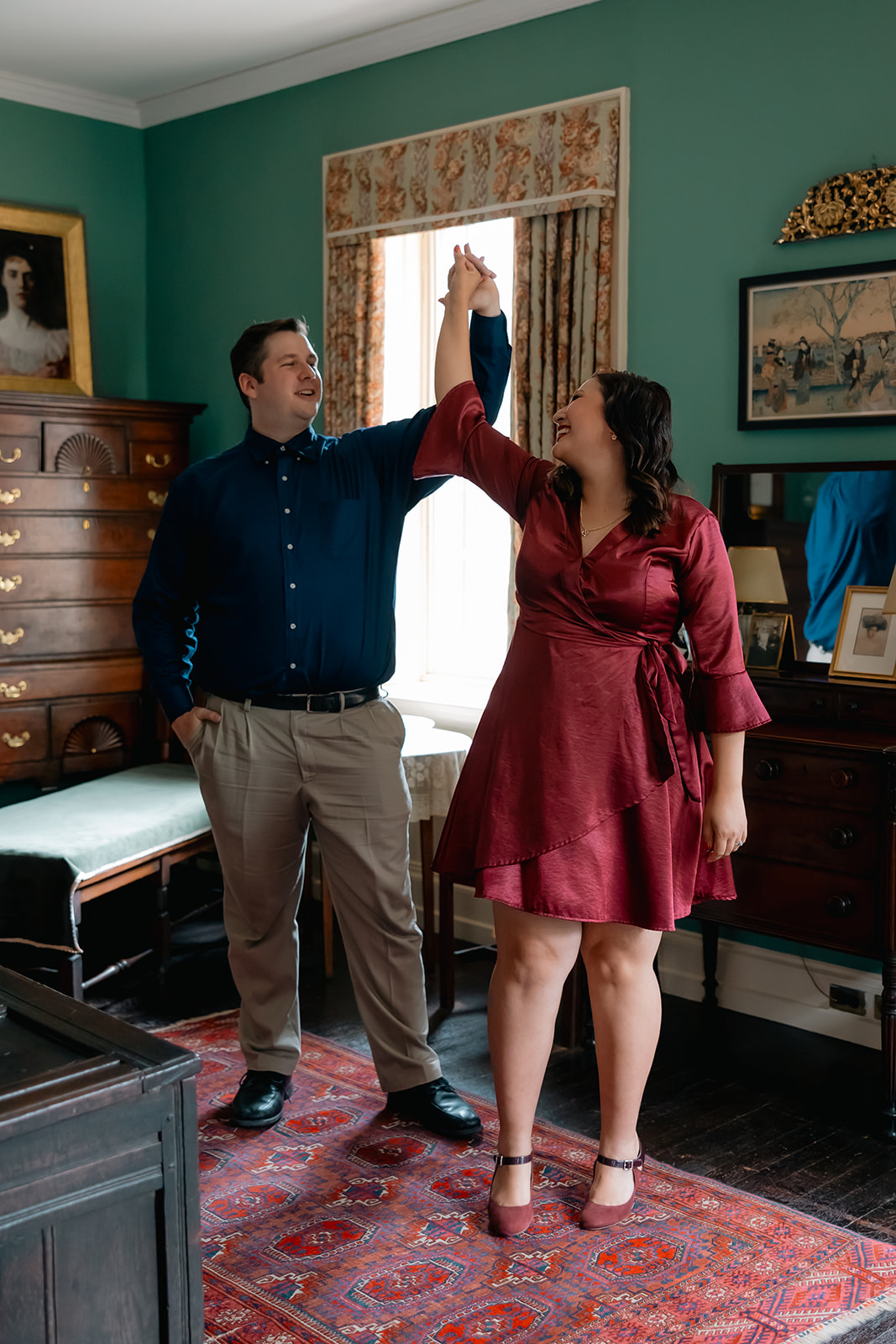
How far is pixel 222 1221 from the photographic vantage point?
105 inches

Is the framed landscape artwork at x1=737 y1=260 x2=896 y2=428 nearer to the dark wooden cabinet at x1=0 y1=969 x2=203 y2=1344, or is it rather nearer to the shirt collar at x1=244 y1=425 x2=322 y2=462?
the shirt collar at x1=244 y1=425 x2=322 y2=462

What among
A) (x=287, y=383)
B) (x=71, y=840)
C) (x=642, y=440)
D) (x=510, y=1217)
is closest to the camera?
(x=642, y=440)

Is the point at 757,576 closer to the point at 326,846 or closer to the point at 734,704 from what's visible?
the point at 734,704

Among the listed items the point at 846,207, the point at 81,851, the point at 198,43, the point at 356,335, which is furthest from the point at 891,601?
the point at 198,43

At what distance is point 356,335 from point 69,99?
178cm

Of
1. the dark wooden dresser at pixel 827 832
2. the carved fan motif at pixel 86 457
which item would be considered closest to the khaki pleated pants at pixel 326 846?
the dark wooden dresser at pixel 827 832

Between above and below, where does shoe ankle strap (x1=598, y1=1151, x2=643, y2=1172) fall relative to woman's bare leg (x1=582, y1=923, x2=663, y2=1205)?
below

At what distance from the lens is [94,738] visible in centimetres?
514

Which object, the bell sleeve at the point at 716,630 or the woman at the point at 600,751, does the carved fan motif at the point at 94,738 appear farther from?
the bell sleeve at the point at 716,630

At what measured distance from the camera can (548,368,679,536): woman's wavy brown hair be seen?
2453 millimetres

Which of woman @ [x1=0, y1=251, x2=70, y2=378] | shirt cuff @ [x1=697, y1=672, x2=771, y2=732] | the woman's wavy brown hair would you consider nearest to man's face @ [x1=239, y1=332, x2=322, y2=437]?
the woman's wavy brown hair

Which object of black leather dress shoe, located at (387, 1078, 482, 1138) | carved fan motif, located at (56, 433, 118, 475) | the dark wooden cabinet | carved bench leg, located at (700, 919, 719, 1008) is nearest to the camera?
the dark wooden cabinet

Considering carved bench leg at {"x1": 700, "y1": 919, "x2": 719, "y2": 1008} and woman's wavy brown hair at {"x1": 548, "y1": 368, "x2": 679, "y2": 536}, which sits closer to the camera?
woman's wavy brown hair at {"x1": 548, "y1": 368, "x2": 679, "y2": 536}

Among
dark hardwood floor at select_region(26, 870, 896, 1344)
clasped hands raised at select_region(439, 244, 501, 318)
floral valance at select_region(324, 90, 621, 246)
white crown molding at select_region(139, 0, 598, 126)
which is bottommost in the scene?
dark hardwood floor at select_region(26, 870, 896, 1344)
